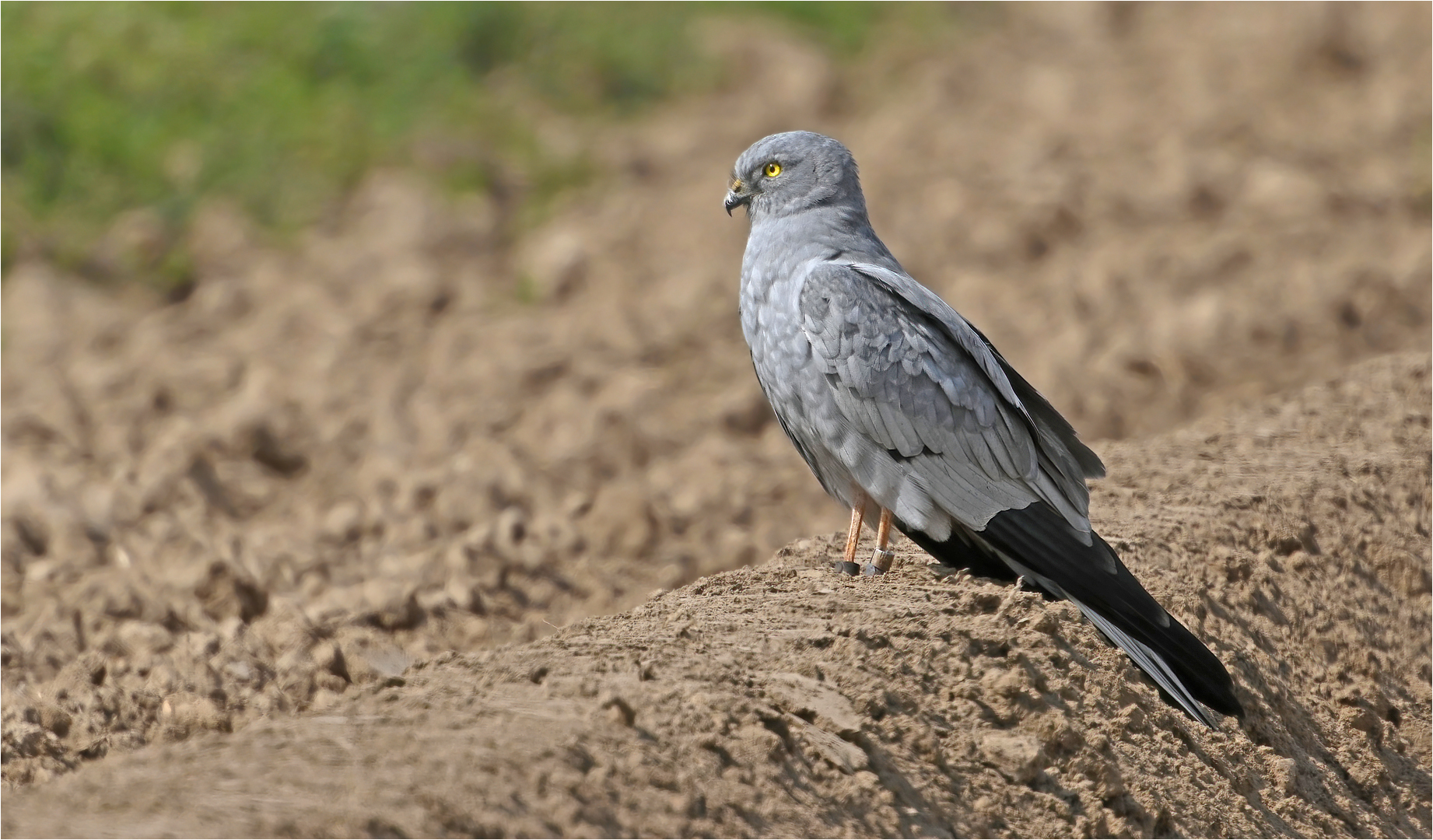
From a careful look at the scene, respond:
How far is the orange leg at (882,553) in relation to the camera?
217 inches

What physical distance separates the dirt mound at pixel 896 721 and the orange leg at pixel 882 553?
0.08 metres

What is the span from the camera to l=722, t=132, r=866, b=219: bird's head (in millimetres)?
5891

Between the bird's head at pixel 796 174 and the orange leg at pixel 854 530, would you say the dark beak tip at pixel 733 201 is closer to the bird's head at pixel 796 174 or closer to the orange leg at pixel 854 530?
the bird's head at pixel 796 174

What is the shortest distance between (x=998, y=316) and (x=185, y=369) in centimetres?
610

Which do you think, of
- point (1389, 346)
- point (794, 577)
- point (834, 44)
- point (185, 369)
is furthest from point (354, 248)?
point (1389, 346)

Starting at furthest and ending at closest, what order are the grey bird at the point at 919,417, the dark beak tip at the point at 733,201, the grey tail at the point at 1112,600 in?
the dark beak tip at the point at 733,201
the grey bird at the point at 919,417
the grey tail at the point at 1112,600

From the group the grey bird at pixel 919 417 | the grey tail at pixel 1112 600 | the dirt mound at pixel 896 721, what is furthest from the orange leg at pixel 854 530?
the grey tail at pixel 1112 600

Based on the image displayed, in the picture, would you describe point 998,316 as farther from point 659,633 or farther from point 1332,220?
point 659,633

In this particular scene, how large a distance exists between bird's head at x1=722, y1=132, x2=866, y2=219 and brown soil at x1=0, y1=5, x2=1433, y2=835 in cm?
152

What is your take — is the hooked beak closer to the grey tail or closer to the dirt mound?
the dirt mound

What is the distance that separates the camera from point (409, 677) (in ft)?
13.6

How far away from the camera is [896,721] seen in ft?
13.7

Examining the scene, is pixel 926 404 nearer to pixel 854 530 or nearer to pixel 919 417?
pixel 919 417

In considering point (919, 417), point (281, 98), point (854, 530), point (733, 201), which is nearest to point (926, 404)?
point (919, 417)
